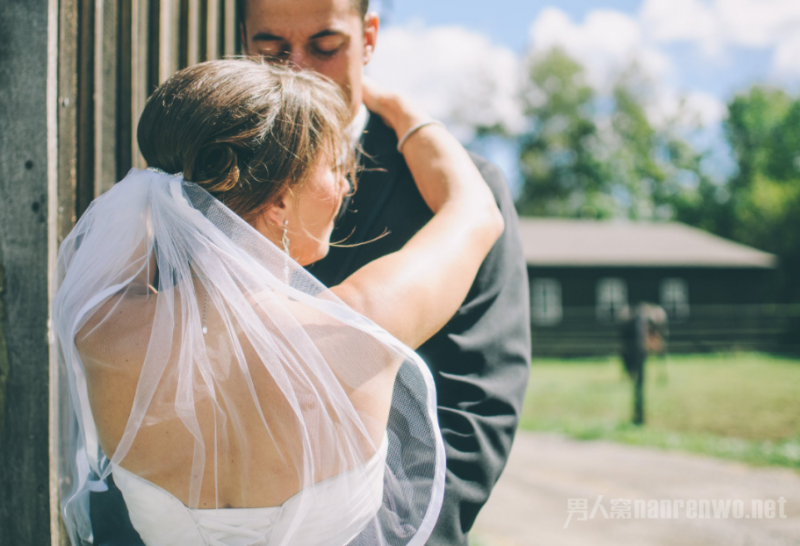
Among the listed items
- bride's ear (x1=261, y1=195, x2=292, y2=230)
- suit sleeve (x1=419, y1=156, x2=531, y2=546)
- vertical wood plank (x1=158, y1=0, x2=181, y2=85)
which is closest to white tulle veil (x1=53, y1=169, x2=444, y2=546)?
bride's ear (x1=261, y1=195, x2=292, y2=230)

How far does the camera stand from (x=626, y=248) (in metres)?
27.7

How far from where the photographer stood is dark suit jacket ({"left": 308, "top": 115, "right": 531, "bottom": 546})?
1682 millimetres

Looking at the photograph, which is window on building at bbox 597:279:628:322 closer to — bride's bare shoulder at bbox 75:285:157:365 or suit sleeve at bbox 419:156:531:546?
suit sleeve at bbox 419:156:531:546

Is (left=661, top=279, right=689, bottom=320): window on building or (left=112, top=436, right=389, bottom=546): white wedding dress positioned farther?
(left=661, top=279, right=689, bottom=320): window on building

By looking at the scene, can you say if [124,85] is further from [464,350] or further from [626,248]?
[626,248]

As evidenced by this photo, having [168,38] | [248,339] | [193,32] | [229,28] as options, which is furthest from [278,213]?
[229,28]

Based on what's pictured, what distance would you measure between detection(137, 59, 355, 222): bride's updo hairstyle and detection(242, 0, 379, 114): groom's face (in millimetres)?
525

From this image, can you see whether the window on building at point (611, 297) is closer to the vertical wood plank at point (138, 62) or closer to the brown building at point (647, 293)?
the brown building at point (647, 293)

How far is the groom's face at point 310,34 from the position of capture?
1.91 meters

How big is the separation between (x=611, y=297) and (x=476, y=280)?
26207mm

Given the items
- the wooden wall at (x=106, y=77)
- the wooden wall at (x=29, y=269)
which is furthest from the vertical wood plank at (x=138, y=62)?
the wooden wall at (x=29, y=269)

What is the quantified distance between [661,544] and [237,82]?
561 centimetres

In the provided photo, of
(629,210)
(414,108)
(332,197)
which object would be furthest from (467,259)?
(629,210)

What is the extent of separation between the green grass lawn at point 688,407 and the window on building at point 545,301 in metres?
5.12
